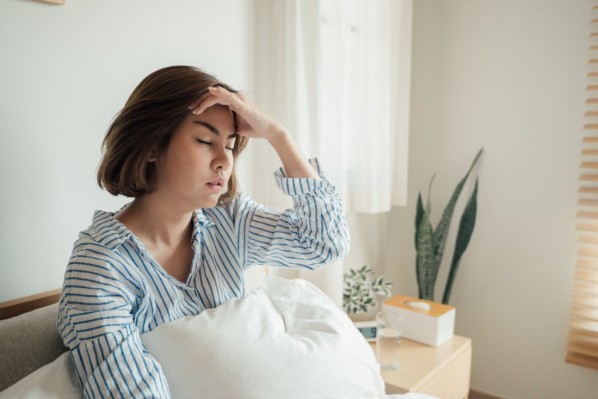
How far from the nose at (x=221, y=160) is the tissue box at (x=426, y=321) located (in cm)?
119

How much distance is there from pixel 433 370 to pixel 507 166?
1229 millimetres

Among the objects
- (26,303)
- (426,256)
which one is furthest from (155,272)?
(426,256)

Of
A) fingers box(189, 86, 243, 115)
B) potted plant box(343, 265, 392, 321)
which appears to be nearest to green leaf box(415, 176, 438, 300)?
potted plant box(343, 265, 392, 321)

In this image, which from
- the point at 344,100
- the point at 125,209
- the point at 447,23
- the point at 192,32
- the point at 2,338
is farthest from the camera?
the point at 447,23

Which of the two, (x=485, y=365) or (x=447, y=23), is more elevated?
(x=447, y=23)

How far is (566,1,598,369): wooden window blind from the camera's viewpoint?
7.54 feet

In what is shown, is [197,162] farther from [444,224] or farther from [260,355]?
[444,224]

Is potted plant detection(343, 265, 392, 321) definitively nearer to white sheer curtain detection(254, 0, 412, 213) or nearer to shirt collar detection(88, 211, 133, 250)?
white sheer curtain detection(254, 0, 412, 213)

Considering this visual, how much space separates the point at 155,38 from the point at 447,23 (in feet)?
5.72

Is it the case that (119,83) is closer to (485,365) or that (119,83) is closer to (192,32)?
(192,32)

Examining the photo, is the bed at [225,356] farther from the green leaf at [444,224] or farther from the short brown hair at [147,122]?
the green leaf at [444,224]

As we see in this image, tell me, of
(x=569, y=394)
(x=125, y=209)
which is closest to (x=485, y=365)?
(x=569, y=394)

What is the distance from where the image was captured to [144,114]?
1.10 metres

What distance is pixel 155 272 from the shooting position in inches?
44.4
